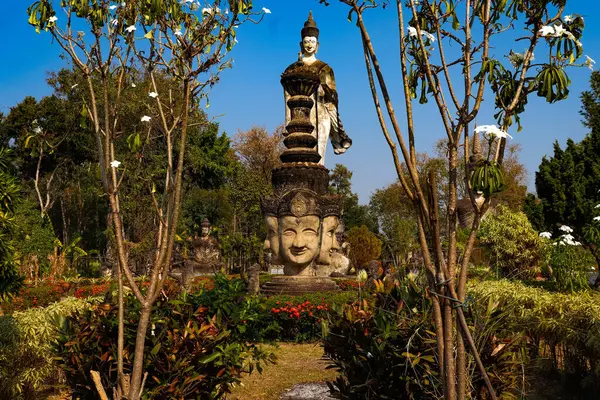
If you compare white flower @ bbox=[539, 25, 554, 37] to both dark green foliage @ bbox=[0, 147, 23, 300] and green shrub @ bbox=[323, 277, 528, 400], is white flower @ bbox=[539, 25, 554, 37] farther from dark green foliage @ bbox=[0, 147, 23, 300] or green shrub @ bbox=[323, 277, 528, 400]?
dark green foliage @ bbox=[0, 147, 23, 300]

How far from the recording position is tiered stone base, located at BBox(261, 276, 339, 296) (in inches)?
412

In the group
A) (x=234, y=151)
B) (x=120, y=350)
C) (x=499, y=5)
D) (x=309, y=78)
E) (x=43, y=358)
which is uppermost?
(x=234, y=151)

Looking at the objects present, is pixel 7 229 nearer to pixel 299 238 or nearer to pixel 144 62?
pixel 144 62

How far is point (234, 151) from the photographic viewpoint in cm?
3772

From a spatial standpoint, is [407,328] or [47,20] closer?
[47,20]

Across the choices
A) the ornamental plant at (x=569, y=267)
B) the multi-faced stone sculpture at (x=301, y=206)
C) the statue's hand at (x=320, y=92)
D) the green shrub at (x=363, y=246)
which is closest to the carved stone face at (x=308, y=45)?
the statue's hand at (x=320, y=92)

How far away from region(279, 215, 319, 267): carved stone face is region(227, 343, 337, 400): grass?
8.51 feet

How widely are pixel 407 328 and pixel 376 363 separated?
1.17 feet

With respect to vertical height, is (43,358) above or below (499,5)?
below

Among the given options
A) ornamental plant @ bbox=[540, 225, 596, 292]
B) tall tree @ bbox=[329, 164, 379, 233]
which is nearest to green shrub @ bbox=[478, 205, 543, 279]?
ornamental plant @ bbox=[540, 225, 596, 292]

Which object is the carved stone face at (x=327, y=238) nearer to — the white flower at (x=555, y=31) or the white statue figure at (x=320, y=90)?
the white statue figure at (x=320, y=90)

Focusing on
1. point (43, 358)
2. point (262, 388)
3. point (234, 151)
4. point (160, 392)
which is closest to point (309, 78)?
point (262, 388)

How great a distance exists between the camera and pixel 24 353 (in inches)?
205

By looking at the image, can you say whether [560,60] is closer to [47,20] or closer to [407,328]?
[407,328]
